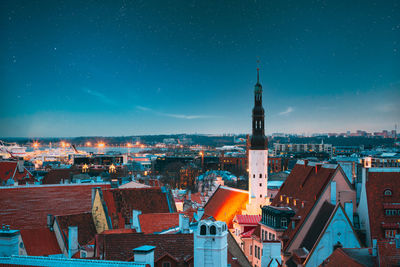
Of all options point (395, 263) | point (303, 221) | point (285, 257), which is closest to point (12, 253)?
point (395, 263)

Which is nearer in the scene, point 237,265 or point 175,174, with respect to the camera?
point 237,265

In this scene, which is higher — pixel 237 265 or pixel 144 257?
pixel 144 257

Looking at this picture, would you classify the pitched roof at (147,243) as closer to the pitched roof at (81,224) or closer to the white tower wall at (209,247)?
the white tower wall at (209,247)

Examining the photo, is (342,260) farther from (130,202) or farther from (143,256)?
(130,202)

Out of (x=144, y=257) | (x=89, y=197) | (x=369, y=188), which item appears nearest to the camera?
(x=144, y=257)

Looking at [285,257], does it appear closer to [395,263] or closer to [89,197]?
[395,263]

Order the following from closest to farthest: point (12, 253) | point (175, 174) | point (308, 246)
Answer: point (12, 253) < point (308, 246) < point (175, 174)

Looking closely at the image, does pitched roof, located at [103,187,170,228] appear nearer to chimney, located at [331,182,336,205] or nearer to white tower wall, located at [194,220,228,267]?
chimney, located at [331,182,336,205]

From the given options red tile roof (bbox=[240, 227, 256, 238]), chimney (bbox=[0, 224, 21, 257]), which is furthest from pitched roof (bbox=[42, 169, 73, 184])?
chimney (bbox=[0, 224, 21, 257])
